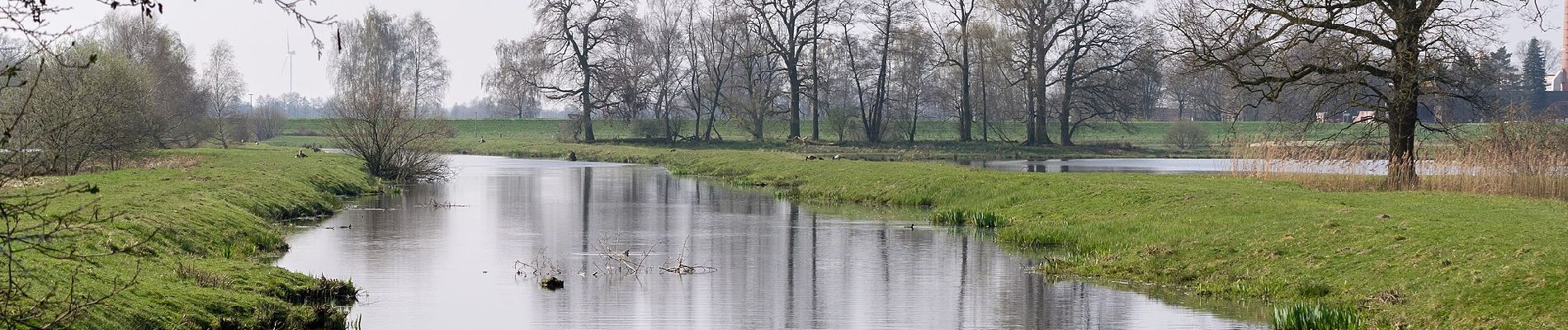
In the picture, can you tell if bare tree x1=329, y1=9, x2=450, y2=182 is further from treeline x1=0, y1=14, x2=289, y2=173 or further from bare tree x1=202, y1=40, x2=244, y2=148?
bare tree x1=202, y1=40, x2=244, y2=148

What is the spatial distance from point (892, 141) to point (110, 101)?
142 ft

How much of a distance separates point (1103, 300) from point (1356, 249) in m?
2.97

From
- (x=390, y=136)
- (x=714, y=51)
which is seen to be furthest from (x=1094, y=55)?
(x=390, y=136)

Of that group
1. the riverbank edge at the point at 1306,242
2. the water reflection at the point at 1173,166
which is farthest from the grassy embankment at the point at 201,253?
the water reflection at the point at 1173,166

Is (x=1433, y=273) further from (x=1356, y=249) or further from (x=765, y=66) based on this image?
(x=765, y=66)

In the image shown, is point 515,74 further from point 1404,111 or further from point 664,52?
point 1404,111

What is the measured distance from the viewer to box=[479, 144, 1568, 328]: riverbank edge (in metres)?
13.5

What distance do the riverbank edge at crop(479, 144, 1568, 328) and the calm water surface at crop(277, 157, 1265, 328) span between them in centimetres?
123

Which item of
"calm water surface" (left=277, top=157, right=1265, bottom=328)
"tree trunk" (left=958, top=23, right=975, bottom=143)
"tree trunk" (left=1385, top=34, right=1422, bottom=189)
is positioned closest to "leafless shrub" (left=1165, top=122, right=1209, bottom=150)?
"tree trunk" (left=958, top=23, right=975, bottom=143)

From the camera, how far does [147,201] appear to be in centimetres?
2252

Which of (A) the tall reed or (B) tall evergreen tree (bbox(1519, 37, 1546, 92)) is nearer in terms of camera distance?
(A) the tall reed

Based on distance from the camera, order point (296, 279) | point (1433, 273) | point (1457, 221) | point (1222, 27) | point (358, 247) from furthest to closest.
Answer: point (1222, 27)
point (358, 247)
point (1457, 221)
point (296, 279)
point (1433, 273)

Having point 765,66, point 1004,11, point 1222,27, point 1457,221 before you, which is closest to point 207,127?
point 765,66

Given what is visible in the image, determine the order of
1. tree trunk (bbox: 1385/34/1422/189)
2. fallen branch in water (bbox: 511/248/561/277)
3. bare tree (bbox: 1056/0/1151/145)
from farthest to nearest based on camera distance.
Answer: bare tree (bbox: 1056/0/1151/145), tree trunk (bbox: 1385/34/1422/189), fallen branch in water (bbox: 511/248/561/277)
